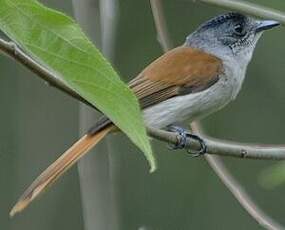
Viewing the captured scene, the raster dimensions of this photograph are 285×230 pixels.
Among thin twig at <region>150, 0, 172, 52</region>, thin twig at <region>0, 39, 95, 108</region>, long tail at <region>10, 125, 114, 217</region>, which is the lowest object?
long tail at <region>10, 125, 114, 217</region>

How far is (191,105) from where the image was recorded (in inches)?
163

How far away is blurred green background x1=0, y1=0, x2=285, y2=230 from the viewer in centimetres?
676

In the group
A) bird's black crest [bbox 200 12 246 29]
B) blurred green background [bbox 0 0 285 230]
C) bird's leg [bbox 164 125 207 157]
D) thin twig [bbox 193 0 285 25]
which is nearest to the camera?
thin twig [bbox 193 0 285 25]

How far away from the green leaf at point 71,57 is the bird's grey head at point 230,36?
135 inches

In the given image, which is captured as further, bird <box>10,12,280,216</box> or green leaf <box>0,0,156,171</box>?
bird <box>10,12,280,216</box>

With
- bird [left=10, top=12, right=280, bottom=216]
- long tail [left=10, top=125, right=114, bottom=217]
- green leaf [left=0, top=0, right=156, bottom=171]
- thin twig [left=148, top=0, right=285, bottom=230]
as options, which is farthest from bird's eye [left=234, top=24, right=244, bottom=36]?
green leaf [left=0, top=0, right=156, bottom=171]

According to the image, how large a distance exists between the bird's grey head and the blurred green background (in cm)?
151

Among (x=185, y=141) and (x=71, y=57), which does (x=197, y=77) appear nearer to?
(x=185, y=141)

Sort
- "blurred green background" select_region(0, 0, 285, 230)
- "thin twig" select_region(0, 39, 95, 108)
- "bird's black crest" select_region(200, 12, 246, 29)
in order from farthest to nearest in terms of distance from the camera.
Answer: "blurred green background" select_region(0, 0, 285, 230) → "bird's black crest" select_region(200, 12, 246, 29) → "thin twig" select_region(0, 39, 95, 108)

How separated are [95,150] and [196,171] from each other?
489 cm

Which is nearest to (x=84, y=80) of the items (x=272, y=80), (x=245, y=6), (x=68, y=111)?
(x=245, y=6)

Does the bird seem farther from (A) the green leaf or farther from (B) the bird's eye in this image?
(A) the green leaf

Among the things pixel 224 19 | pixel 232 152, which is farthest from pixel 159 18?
pixel 224 19

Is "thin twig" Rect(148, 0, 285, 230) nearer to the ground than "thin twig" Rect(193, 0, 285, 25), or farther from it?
nearer to the ground
